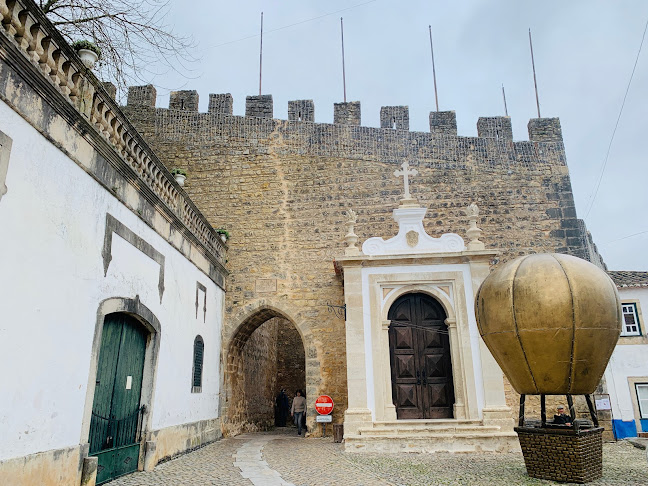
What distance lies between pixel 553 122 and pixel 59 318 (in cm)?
1262

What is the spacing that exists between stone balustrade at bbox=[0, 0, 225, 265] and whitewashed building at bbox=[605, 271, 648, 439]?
1108 centimetres

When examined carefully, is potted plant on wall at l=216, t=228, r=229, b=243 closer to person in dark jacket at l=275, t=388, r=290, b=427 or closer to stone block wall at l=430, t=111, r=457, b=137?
stone block wall at l=430, t=111, r=457, b=137

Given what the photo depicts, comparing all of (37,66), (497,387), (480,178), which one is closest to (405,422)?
(497,387)

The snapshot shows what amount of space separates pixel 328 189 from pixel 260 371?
6.60 metres

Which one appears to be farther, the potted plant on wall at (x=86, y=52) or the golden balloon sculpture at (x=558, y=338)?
the potted plant on wall at (x=86, y=52)

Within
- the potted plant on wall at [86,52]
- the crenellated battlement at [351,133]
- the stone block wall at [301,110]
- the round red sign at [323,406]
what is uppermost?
the stone block wall at [301,110]

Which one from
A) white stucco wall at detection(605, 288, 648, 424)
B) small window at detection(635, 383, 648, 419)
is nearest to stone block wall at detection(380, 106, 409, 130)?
white stucco wall at detection(605, 288, 648, 424)

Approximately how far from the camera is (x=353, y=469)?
6.97m

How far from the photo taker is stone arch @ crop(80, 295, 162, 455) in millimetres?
5555

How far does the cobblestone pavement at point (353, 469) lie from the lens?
19.8ft

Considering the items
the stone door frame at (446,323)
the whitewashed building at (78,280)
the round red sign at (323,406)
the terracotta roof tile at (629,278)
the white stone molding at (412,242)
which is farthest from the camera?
the terracotta roof tile at (629,278)

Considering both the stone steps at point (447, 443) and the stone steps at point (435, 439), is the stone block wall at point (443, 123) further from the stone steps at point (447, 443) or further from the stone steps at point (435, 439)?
the stone steps at point (447, 443)

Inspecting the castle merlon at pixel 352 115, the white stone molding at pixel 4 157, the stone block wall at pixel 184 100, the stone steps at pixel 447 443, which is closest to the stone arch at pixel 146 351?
the white stone molding at pixel 4 157

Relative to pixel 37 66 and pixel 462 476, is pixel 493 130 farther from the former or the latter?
pixel 37 66
